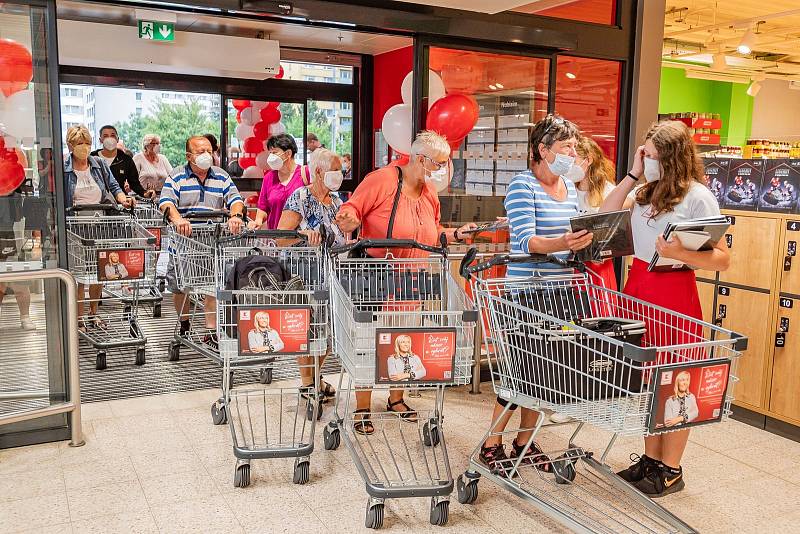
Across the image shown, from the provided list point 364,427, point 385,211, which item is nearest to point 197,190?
point 385,211

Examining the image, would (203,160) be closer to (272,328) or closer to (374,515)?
(272,328)

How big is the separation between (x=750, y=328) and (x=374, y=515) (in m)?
2.90

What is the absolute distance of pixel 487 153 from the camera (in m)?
5.83

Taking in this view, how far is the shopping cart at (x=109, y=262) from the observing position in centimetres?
561

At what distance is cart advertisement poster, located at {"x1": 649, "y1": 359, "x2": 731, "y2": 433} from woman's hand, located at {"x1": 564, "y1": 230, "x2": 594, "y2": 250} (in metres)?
0.81

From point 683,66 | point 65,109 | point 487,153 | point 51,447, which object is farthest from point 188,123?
point 683,66

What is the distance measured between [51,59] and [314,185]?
171cm

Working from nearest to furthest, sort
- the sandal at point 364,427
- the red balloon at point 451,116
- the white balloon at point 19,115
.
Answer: the white balloon at point 19,115, the sandal at point 364,427, the red balloon at point 451,116

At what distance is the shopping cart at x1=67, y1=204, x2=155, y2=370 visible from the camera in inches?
221

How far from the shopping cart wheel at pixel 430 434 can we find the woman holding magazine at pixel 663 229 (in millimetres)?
1049

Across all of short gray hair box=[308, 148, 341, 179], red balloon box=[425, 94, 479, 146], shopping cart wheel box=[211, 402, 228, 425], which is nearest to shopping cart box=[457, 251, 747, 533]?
shopping cart wheel box=[211, 402, 228, 425]

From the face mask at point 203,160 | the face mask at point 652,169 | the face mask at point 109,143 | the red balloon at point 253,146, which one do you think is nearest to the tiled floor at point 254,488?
the face mask at point 652,169

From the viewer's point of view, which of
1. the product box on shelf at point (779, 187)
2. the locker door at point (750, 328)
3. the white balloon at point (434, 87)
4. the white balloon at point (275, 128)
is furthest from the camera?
the white balloon at point (275, 128)

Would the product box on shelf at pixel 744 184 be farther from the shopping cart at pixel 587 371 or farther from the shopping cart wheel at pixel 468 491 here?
the shopping cart wheel at pixel 468 491
